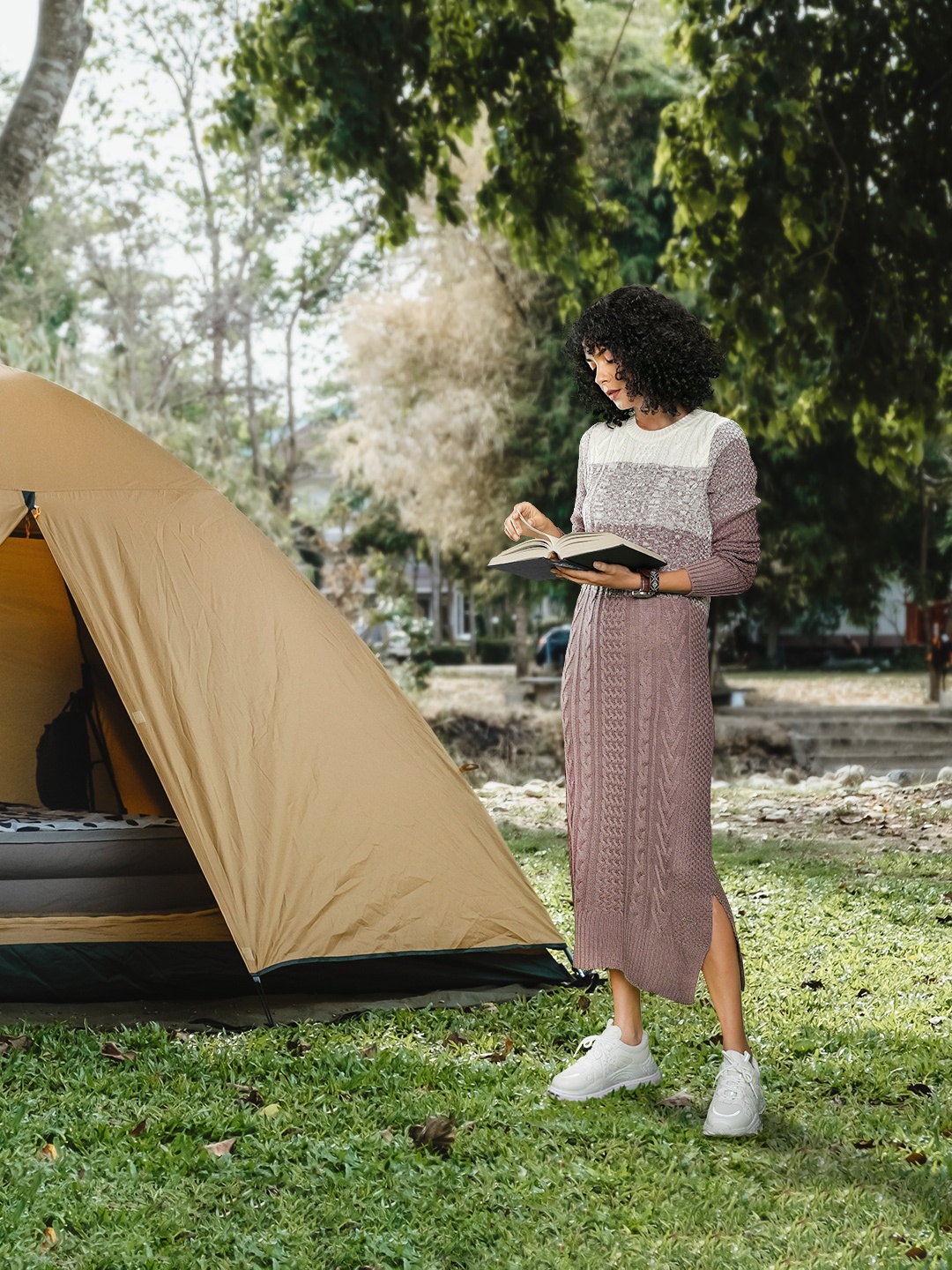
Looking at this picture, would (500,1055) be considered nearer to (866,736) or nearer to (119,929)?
(119,929)

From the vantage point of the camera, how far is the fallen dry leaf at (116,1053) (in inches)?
131

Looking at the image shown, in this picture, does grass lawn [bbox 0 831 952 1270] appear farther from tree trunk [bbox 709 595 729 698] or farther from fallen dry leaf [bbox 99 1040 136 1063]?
tree trunk [bbox 709 595 729 698]

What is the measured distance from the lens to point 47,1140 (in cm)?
282

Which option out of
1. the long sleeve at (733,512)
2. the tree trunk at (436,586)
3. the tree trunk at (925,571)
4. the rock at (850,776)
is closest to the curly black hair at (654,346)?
the long sleeve at (733,512)

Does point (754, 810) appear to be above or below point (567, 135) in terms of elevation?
below

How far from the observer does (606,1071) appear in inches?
119

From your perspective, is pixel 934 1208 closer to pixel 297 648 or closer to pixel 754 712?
pixel 297 648

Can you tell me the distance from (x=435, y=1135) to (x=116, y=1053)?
3.35 feet

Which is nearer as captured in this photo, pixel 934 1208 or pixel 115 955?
pixel 934 1208

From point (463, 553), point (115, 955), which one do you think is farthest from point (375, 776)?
point (463, 553)

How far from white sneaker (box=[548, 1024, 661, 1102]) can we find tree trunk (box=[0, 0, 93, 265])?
18.9ft

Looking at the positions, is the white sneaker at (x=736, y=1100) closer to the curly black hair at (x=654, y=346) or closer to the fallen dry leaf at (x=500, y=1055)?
the fallen dry leaf at (x=500, y=1055)

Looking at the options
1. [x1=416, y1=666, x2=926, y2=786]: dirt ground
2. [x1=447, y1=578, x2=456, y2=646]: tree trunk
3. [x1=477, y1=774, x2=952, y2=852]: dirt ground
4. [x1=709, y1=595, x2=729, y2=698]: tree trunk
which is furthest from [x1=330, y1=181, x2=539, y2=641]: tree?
[x1=447, y1=578, x2=456, y2=646]: tree trunk

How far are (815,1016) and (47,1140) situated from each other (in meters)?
2.11
